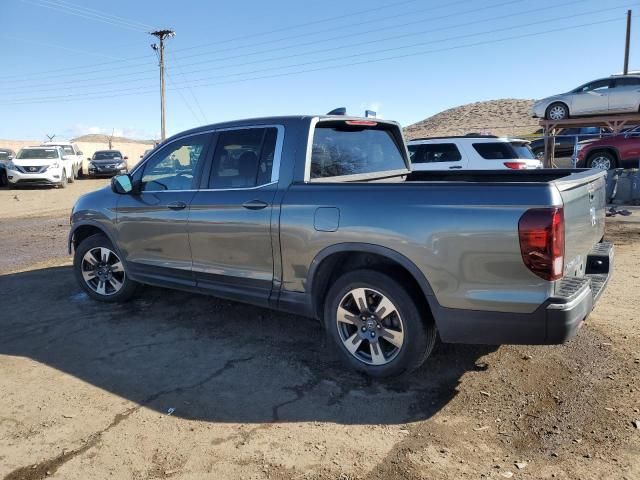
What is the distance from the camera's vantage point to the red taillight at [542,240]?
2965 millimetres

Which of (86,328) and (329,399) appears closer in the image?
(329,399)

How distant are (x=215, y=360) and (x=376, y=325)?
1.40 m

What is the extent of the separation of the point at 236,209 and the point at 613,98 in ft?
50.6

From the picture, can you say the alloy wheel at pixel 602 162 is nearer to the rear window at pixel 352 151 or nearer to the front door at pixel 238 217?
the rear window at pixel 352 151

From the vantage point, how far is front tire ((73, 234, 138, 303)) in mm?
5684

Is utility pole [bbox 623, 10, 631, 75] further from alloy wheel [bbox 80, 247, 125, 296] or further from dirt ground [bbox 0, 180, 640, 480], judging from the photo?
alloy wheel [bbox 80, 247, 125, 296]

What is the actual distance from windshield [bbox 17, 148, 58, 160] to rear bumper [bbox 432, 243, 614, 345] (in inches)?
897

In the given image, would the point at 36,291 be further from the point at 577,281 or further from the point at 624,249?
the point at 624,249

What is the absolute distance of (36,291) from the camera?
21.1ft

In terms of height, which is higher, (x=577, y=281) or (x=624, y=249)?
(x=577, y=281)

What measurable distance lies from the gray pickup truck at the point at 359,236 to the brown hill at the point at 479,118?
4757cm

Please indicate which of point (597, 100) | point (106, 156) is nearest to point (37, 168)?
point (106, 156)

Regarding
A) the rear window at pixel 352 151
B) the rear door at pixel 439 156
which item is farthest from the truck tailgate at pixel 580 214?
the rear door at pixel 439 156

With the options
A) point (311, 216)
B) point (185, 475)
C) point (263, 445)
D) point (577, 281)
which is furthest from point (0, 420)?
point (577, 281)
